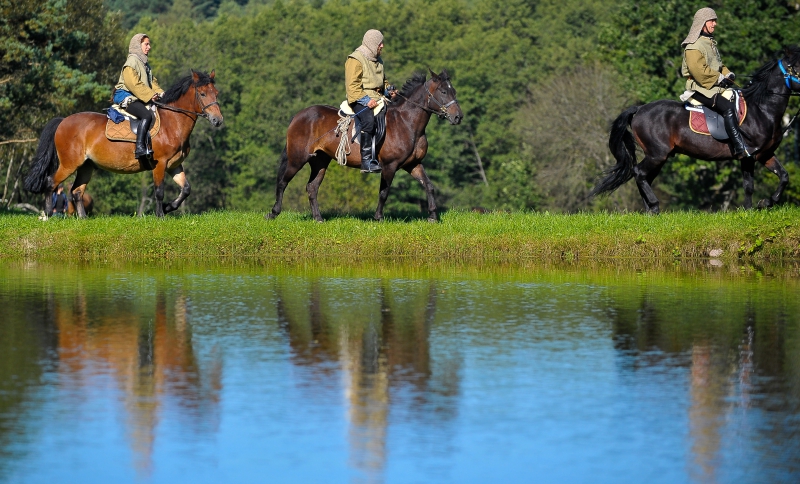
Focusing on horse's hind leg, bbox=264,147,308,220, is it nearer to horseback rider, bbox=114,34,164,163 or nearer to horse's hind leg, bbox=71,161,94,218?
horseback rider, bbox=114,34,164,163

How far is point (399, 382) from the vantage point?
392 inches

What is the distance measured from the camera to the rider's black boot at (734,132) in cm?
2103

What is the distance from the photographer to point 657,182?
56375 mm

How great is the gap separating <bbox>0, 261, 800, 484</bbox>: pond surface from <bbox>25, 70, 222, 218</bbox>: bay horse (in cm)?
621

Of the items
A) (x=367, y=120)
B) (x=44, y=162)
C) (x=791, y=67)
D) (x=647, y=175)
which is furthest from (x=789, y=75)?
(x=44, y=162)

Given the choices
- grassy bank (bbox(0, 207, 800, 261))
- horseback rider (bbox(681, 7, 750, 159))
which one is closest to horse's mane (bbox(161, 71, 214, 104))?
grassy bank (bbox(0, 207, 800, 261))

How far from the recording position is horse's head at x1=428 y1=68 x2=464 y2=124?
20.4 metres

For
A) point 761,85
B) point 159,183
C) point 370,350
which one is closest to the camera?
point 370,350

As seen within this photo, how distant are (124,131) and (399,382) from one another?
13.0 meters

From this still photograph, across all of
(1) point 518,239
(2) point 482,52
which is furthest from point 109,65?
(2) point 482,52

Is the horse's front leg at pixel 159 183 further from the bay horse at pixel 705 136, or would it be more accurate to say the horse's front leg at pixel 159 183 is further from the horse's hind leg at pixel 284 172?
the bay horse at pixel 705 136

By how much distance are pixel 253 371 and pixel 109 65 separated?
45.9 meters

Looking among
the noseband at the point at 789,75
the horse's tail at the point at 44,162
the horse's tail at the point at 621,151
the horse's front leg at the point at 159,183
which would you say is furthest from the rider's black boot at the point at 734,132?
the horse's tail at the point at 44,162

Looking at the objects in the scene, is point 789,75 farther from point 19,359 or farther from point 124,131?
point 19,359
